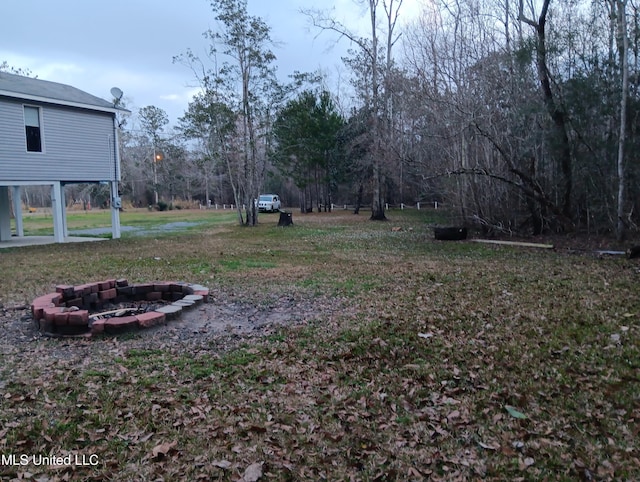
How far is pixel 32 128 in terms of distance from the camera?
39.5 ft

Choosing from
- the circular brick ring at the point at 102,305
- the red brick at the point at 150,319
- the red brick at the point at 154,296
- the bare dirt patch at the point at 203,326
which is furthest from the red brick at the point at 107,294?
the red brick at the point at 150,319

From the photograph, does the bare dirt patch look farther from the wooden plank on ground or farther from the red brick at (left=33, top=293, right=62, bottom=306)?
the wooden plank on ground

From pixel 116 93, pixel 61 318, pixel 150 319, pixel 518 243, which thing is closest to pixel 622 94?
→ pixel 518 243

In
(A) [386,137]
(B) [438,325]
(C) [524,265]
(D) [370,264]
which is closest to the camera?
(B) [438,325]

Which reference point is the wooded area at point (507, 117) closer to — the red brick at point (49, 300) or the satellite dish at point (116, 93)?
the satellite dish at point (116, 93)

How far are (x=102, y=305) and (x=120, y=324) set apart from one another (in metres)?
1.22

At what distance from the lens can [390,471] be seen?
7.00 ft

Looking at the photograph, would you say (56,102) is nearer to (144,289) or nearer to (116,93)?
(116,93)

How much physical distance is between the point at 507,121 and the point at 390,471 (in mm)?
10964

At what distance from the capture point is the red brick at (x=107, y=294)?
5.08m

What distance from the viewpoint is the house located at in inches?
455

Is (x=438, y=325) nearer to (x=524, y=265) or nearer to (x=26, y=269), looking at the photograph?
(x=524, y=265)

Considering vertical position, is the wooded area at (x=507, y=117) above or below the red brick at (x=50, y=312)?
above

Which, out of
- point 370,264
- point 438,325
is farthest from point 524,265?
point 438,325
